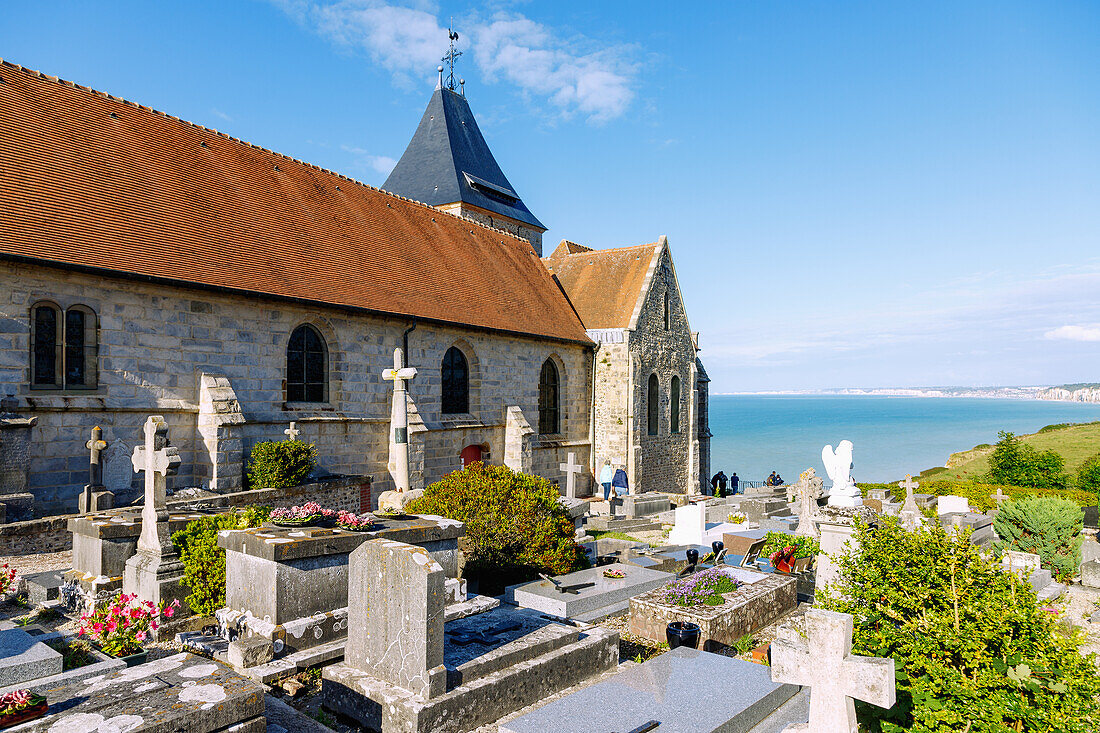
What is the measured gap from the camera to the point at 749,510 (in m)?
17.4

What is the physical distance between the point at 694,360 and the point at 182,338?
21.4 m

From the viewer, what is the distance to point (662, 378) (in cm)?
2694

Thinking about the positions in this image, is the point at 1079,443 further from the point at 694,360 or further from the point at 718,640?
the point at 718,640

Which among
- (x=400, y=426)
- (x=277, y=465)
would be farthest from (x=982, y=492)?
(x=277, y=465)

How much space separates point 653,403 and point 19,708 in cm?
2383

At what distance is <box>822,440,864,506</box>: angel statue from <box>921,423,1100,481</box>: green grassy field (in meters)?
27.1

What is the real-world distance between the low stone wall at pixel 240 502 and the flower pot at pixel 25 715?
741 cm

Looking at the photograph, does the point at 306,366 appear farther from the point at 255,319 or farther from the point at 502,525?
the point at 502,525

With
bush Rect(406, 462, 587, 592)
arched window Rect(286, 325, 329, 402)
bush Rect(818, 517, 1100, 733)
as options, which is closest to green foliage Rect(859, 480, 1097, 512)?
bush Rect(406, 462, 587, 592)

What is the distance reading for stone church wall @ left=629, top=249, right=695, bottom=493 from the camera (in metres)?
25.2

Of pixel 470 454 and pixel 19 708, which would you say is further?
pixel 470 454

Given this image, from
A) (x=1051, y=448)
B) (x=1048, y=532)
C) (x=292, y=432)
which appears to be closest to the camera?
(x=1048, y=532)

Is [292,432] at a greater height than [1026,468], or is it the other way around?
[292,432]

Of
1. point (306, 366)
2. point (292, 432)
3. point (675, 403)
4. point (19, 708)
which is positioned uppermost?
point (306, 366)
